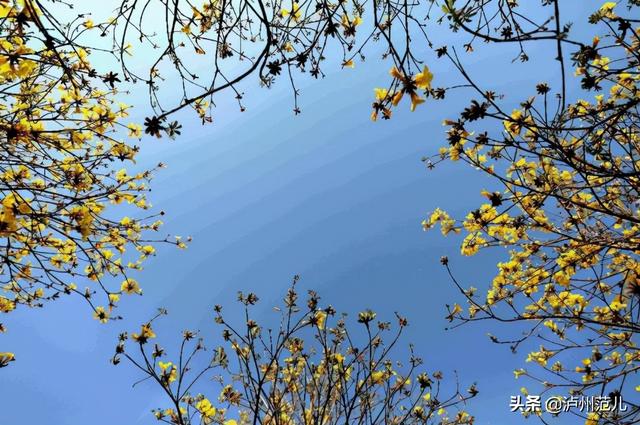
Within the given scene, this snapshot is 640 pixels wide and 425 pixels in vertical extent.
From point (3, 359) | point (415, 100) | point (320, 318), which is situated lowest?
point (3, 359)

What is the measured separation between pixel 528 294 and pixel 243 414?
159 inches

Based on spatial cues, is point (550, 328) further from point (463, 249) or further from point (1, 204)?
point (1, 204)

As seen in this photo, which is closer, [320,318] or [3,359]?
[3,359]

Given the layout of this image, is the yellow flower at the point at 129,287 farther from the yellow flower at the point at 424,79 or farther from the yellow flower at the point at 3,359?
the yellow flower at the point at 424,79

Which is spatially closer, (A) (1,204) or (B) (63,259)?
(A) (1,204)

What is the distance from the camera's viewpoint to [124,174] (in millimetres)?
4586

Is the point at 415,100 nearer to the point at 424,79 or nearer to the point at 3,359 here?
the point at 424,79

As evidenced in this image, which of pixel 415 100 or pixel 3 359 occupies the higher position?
pixel 415 100

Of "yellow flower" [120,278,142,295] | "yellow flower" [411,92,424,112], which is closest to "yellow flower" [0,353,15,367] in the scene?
"yellow flower" [120,278,142,295]

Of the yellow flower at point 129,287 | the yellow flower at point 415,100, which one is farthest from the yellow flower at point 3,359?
the yellow flower at point 415,100

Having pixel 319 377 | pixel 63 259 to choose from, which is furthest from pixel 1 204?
pixel 319 377

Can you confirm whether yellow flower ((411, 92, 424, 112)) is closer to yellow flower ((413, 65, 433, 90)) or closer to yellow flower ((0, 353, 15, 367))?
yellow flower ((413, 65, 433, 90))

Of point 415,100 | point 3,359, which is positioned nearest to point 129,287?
point 3,359

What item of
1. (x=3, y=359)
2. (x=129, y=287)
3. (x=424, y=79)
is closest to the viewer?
(x=424, y=79)
